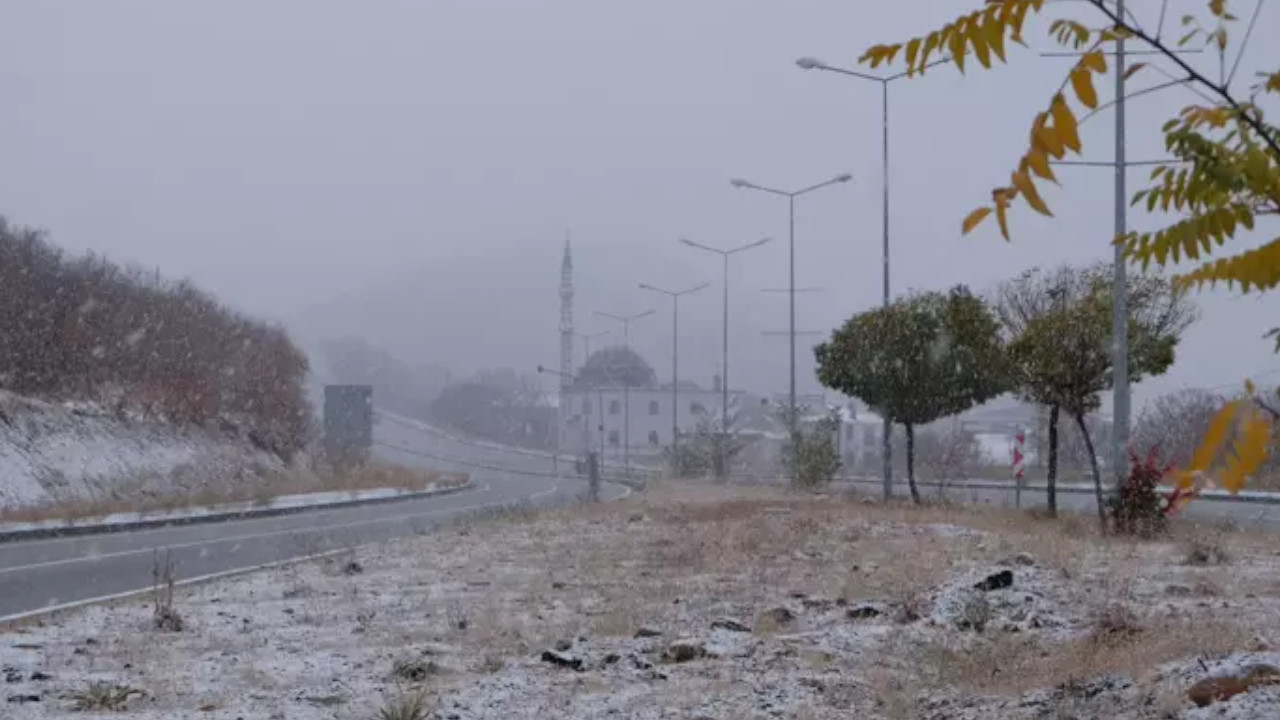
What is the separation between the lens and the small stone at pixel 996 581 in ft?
35.4

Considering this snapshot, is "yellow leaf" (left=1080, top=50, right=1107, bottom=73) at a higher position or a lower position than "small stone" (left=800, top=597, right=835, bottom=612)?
higher

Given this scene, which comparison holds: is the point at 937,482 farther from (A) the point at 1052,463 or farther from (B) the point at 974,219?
(B) the point at 974,219

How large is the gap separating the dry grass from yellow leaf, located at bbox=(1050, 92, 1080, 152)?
2612 centimetres

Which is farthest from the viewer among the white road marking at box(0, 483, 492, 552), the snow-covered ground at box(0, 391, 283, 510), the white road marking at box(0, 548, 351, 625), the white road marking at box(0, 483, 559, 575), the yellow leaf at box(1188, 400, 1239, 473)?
the snow-covered ground at box(0, 391, 283, 510)

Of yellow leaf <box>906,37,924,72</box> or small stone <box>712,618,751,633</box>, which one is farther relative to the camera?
small stone <box>712,618,751,633</box>

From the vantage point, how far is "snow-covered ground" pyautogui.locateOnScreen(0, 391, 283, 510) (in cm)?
3158

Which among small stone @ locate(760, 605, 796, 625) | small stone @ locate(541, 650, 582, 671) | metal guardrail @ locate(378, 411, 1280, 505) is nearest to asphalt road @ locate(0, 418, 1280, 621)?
metal guardrail @ locate(378, 411, 1280, 505)

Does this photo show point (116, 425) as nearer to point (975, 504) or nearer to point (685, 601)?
point (975, 504)

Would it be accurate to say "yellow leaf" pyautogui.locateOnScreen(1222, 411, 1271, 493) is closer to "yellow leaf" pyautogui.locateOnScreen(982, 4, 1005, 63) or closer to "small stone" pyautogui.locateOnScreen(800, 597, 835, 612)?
"yellow leaf" pyautogui.locateOnScreen(982, 4, 1005, 63)

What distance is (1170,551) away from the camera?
15172mm

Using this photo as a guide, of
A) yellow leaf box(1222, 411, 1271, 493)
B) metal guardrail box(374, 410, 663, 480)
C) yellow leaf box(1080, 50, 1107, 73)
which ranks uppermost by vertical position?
yellow leaf box(1080, 50, 1107, 73)

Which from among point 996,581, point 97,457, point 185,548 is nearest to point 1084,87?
point 996,581

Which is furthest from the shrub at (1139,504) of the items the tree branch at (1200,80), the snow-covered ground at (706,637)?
the tree branch at (1200,80)

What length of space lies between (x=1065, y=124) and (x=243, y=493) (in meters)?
37.2
